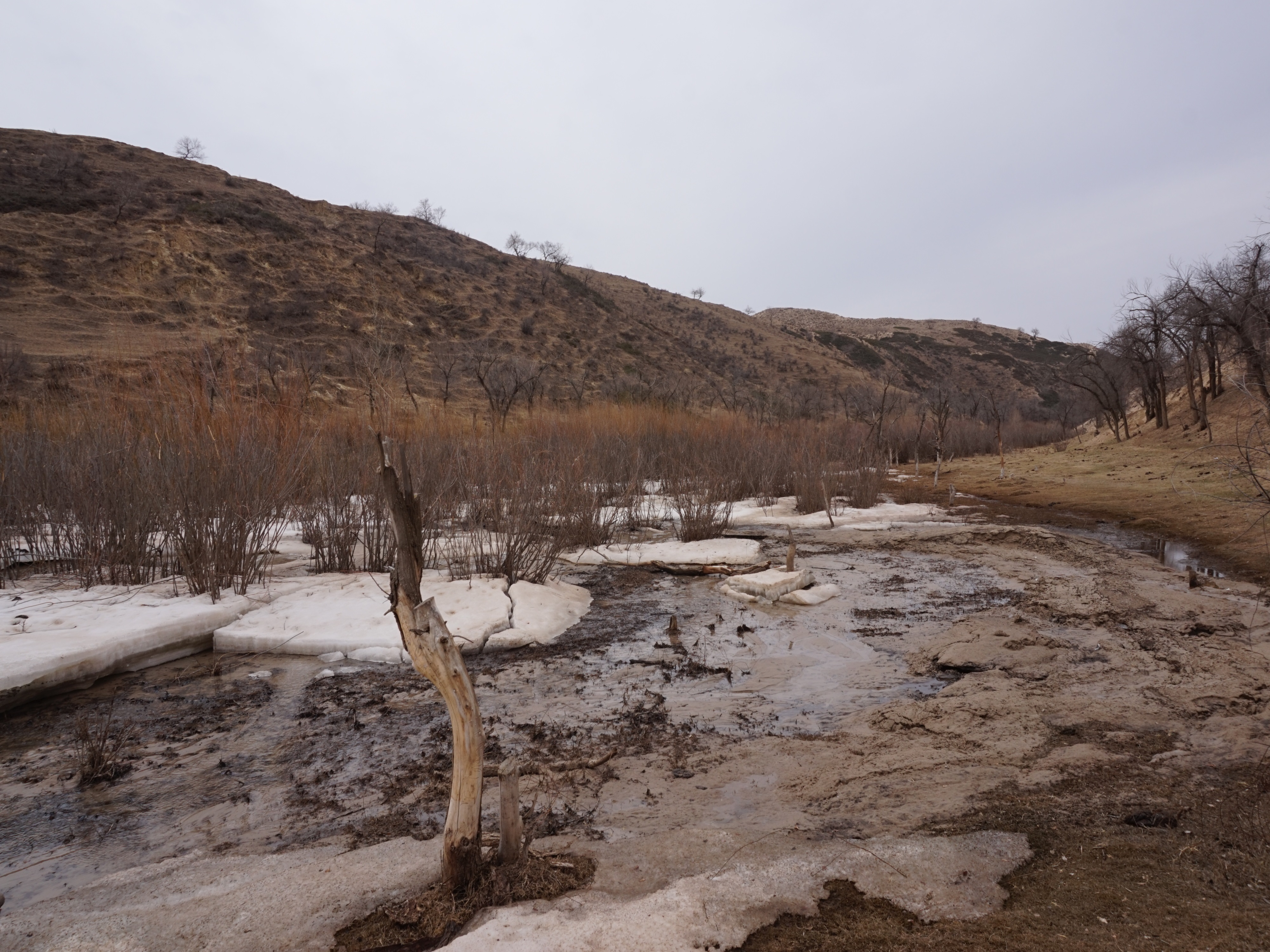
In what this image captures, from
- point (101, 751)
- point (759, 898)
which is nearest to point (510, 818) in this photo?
point (759, 898)

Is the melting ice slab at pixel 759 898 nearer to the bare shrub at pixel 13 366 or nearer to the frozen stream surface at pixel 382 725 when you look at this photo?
the frozen stream surface at pixel 382 725

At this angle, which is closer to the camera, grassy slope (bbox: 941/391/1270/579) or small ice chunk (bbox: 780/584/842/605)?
small ice chunk (bbox: 780/584/842/605)

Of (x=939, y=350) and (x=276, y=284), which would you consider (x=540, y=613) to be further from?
(x=939, y=350)

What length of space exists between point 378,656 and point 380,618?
0.55 m

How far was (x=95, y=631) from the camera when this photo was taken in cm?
450

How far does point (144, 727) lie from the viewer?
12.2ft

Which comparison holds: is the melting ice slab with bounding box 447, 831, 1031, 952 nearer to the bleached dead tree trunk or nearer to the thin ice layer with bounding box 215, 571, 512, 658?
the bleached dead tree trunk

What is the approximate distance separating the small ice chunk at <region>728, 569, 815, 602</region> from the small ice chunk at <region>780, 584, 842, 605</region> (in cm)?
7

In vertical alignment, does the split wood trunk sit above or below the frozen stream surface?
above

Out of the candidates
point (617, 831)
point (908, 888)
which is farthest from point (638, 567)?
point (908, 888)

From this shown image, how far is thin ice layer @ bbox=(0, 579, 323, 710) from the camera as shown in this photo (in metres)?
3.97

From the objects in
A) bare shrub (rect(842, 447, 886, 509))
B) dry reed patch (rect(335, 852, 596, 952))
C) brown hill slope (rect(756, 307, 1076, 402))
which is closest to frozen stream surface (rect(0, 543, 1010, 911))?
dry reed patch (rect(335, 852, 596, 952))

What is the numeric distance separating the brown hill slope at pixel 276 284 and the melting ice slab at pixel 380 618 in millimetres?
10435

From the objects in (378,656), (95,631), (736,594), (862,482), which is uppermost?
(862,482)
